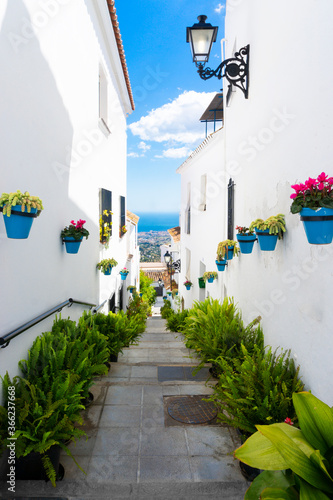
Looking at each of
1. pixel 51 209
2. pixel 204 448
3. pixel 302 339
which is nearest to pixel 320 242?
pixel 302 339

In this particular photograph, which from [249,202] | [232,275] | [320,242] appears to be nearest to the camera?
[320,242]

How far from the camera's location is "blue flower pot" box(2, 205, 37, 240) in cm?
266

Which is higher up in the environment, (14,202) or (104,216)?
(104,216)

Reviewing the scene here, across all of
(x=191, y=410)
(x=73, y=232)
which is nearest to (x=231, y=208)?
(x=73, y=232)

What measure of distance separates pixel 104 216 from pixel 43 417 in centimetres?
596

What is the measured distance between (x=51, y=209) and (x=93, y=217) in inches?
99.5

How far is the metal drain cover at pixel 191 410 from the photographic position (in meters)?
3.78

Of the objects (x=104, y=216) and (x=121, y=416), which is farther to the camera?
(x=104, y=216)

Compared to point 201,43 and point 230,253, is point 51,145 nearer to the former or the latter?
point 201,43

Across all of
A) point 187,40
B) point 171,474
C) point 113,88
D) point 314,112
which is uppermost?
point 113,88

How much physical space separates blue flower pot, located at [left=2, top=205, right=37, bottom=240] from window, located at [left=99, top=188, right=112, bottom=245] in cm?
486

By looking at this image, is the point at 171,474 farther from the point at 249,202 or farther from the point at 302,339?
the point at 249,202

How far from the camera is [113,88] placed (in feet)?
30.0

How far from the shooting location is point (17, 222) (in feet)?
8.87
